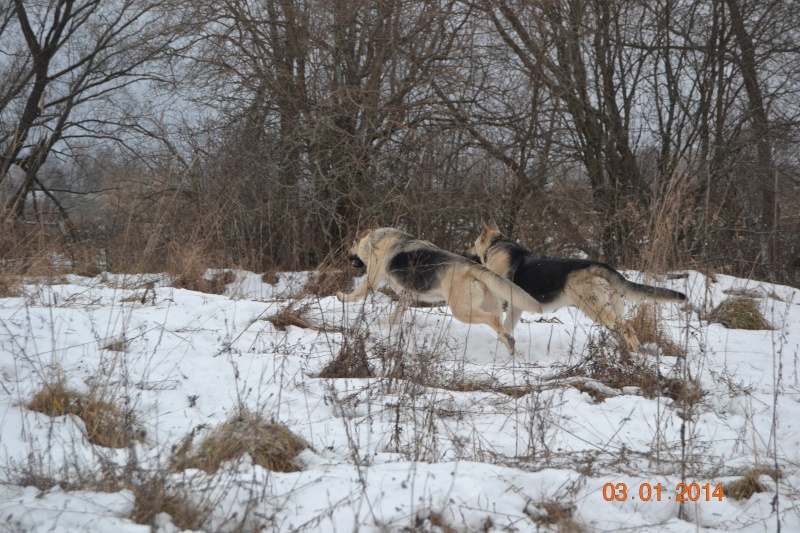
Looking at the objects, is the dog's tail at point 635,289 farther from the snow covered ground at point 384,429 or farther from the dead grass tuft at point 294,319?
the dead grass tuft at point 294,319

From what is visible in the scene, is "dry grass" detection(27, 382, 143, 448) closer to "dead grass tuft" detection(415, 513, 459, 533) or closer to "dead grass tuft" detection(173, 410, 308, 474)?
"dead grass tuft" detection(173, 410, 308, 474)

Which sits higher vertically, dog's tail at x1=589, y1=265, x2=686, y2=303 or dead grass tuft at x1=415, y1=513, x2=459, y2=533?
dog's tail at x1=589, y1=265, x2=686, y2=303

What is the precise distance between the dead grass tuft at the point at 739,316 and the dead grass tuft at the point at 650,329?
60.3 inches

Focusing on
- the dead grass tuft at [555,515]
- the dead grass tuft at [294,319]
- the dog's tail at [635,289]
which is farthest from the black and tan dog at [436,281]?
the dead grass tuft at [555,515]

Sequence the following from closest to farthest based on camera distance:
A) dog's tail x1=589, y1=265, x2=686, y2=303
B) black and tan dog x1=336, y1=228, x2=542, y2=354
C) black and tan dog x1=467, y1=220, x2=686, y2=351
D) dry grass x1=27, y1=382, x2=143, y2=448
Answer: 1. dry grass x1=27, y1=382, x2=143, y2=448
2. dog's tail x1=589, y1=265, x2=686, y2=303
3. black and tan dog x1=467, y1=220, x2=686, y2=351
4. black and tan dog x1=336, y1=228, x2=542, y2=354

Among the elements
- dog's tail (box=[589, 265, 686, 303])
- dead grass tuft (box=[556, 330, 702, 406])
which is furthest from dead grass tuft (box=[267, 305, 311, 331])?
dog's tail (box=[589, 265, 686, 303])

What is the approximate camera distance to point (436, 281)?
6.50 metres

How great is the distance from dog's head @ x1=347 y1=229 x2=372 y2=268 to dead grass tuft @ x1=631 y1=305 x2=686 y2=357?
3155 mm

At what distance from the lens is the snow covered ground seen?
265 cm

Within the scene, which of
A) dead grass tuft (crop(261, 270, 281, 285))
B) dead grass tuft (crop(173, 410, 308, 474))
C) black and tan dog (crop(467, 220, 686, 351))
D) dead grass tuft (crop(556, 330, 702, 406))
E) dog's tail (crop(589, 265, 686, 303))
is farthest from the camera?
dead grass tuft (crop(261, 270, 281, 285))

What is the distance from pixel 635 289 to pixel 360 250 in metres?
3.29

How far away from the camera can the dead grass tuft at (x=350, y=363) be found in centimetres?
486

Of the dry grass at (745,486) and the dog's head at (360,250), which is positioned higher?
the dog's head at (360,250)
